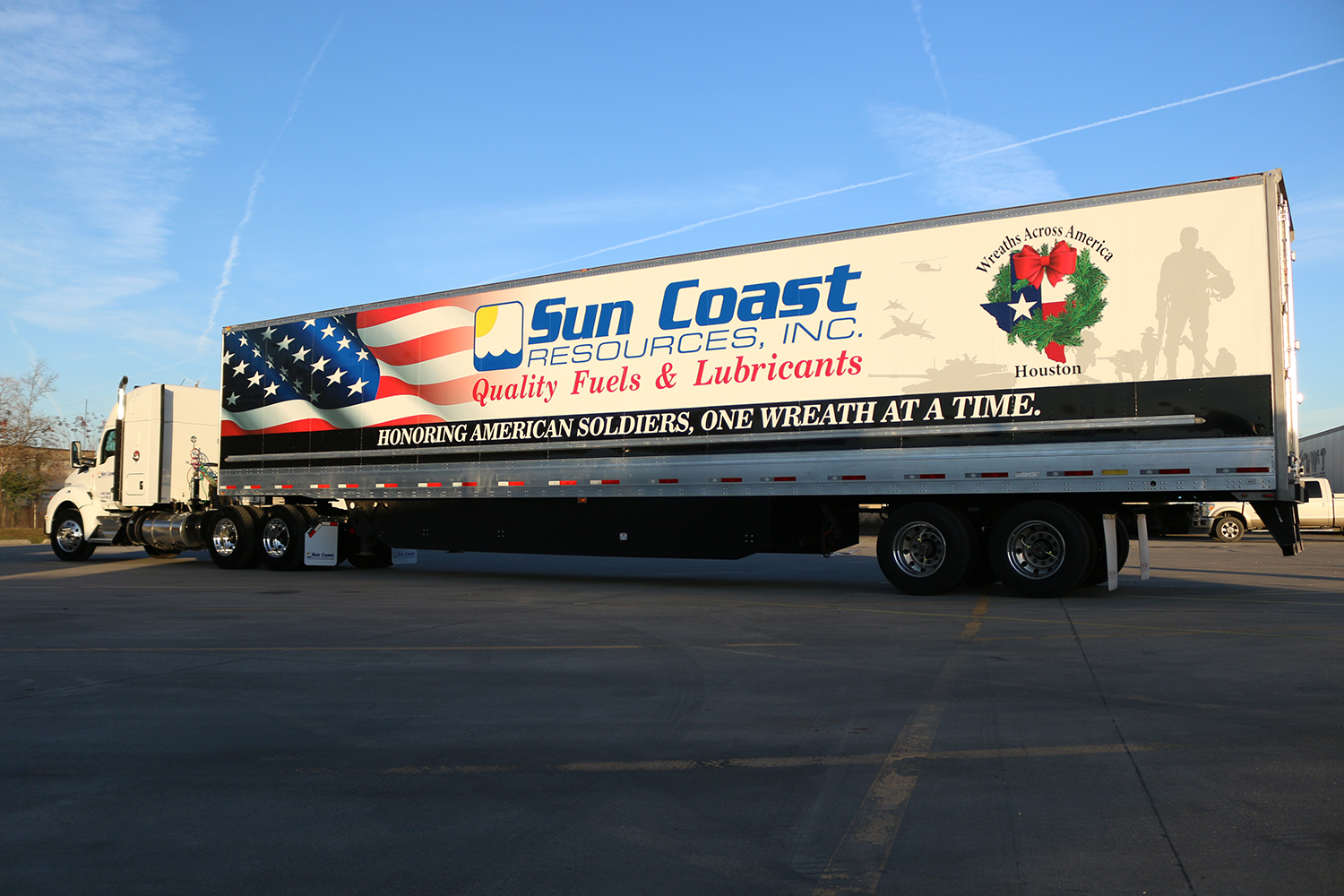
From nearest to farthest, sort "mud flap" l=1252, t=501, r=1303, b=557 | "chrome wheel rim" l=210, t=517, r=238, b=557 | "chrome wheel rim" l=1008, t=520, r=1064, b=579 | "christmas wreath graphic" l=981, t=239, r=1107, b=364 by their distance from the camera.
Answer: "mud flap" l=1252, t=501, r=1303, b=557 < "christmas wreath graphic" l=981, t=239, r=1107, b=364 < "chrome wheel rim" l=1008, t=520, r=1064, b=579 < "chrome wheel rim" l=210, t=517, r=238, b=557

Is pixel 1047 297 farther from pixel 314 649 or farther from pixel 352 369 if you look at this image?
pixel 352 369

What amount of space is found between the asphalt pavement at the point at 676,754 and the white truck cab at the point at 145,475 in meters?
10.00

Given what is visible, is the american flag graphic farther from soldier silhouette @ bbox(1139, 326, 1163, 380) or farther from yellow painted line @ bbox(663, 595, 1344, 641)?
soldier silhouette @ bbox(1139, 326, 1163, 380)

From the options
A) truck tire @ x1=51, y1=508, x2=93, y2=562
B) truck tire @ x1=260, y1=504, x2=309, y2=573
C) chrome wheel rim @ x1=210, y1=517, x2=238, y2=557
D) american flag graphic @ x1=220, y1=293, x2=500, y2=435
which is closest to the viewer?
american flag graphic @ x1=220, y1=293, x2=500, y2=435

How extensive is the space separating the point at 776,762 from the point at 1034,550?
854 cm

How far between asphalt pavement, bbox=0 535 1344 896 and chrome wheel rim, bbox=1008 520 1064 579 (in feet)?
4.57

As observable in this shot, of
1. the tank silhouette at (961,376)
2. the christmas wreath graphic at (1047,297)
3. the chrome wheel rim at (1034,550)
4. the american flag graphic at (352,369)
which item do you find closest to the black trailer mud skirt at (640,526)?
the american flag graphic at (352,369)

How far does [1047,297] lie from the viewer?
40.8ft

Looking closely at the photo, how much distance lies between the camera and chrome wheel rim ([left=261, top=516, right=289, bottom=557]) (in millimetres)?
18984

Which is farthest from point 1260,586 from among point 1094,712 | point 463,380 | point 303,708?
point 303,708

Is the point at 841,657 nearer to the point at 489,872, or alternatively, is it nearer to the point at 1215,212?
the point at 489,872

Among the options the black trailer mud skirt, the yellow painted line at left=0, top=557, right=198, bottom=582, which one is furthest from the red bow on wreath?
the yellow painted line at left=0, top=557, right=198, bottom=582

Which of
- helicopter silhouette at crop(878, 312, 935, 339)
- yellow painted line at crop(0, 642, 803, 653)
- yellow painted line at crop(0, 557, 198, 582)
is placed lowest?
yellow painted line at crop(0, 642, 803, 653)

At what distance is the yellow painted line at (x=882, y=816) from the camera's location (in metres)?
3.66
